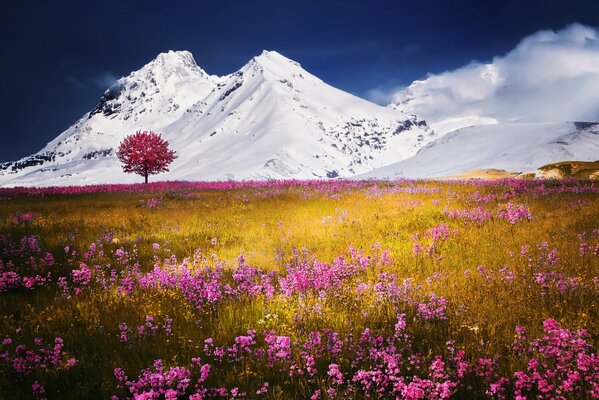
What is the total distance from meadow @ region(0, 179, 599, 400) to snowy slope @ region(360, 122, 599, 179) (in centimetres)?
5108

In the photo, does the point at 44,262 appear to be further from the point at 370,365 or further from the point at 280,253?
the point at 370,365

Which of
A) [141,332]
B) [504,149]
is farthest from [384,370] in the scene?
[504,149]

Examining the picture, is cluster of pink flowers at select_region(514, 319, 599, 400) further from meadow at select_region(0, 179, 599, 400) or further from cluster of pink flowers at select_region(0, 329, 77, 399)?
cluster of pink flowers at select_region(0, 329, 77, 399)

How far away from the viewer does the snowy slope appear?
5297cm

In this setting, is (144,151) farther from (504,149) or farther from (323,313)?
(504,149)

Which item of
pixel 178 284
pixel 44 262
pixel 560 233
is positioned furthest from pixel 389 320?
pixel 44 262

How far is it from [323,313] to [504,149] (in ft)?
231

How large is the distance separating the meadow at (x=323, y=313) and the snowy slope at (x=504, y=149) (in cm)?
5108

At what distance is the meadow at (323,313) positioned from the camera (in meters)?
2.94

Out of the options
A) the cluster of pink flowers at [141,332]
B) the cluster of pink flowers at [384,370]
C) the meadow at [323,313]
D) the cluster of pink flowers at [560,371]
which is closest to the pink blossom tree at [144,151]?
the meadow at [323,313]

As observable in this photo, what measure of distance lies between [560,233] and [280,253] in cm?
543

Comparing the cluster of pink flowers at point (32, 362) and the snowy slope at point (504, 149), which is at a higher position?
the snowy slope at point (504, 149)

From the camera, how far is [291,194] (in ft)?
52.7

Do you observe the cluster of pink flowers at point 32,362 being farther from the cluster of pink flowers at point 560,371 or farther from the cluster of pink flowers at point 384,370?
the cluster of pink flowers at point 560,371
